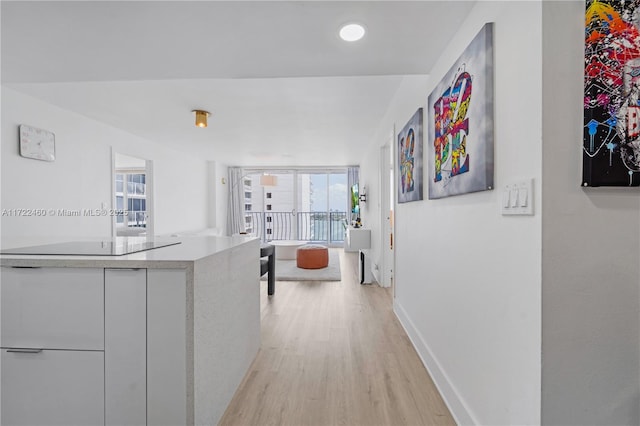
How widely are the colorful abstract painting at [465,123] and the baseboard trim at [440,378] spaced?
104 cm

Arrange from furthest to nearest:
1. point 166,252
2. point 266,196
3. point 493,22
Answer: point 266,196 → point 166,252 → point 493,22

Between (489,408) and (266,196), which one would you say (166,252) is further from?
(266,196)

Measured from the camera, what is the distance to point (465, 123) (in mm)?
1350

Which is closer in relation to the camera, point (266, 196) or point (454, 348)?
point (454, 348)

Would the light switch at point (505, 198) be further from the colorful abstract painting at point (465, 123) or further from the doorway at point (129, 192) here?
the doorway at point (129, 192)

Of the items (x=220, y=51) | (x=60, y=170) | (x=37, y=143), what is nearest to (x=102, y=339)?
(x=220, y=51)

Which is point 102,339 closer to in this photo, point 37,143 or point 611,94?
point 611,94

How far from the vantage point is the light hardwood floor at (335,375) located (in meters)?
1.54

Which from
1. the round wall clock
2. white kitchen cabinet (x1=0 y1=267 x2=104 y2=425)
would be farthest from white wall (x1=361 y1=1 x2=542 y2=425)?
the round wall clock

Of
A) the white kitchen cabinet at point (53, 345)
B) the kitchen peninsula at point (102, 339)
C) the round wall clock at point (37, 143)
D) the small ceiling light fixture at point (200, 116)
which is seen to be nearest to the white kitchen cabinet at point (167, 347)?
the kitchen peninsula at point (102, 339)

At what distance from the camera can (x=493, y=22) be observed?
1.16 meters

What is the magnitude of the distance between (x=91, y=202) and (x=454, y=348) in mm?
4272

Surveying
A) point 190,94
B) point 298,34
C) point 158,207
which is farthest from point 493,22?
point 158,207

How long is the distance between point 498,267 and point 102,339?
1630 mm
